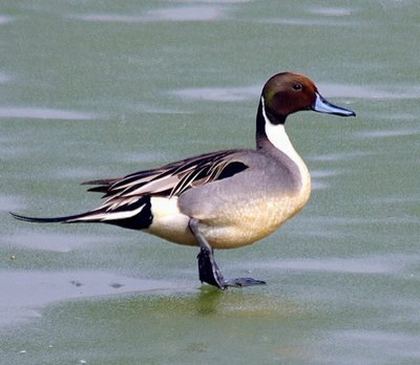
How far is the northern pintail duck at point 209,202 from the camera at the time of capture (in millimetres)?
8039

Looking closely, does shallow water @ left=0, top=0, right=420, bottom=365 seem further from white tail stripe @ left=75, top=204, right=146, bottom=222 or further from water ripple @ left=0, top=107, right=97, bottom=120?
white tail stripe @ left=75, top=204, right=146, bottom=222

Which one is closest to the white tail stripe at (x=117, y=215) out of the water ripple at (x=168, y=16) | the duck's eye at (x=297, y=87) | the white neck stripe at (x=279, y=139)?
the white neck stripe at (x=279, y=139)

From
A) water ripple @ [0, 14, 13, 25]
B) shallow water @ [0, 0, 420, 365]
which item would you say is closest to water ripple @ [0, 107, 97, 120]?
shallow water @ [0, 0, 420, 365]

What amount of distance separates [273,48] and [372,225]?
312 centimetres

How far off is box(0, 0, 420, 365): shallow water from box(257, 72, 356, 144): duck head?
0.57 metres

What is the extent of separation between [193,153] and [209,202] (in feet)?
6.29

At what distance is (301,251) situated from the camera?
848cm

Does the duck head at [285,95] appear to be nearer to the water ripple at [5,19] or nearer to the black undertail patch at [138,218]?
the black undertail patch at [138,218]

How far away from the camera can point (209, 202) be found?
812 cm

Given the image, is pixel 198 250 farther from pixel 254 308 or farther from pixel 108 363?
pixel 108 363

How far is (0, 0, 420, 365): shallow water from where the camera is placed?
734 cm

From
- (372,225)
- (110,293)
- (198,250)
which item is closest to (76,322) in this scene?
(110,293)

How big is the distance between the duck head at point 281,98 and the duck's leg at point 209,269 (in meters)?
0.70

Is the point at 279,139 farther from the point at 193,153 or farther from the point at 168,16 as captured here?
the point at 168,16
